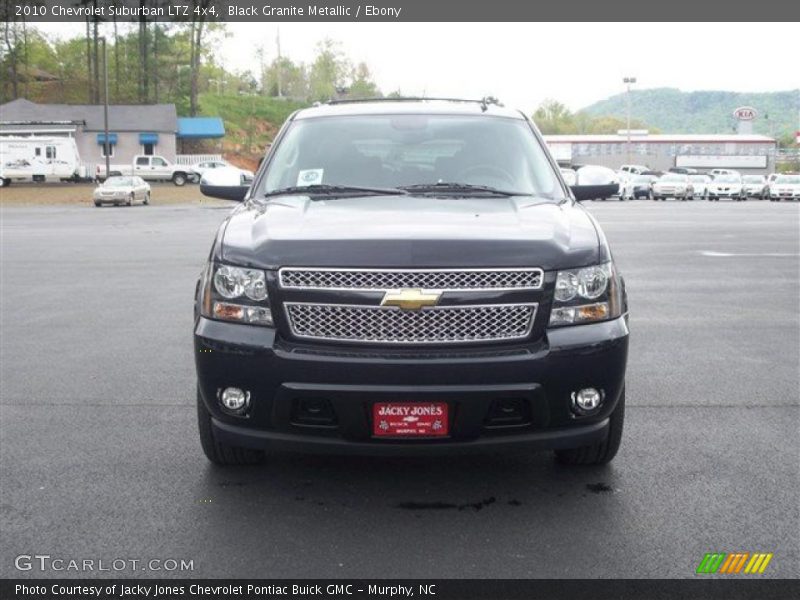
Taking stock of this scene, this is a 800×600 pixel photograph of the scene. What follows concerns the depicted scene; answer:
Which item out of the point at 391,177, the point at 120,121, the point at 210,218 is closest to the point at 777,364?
the point at 391,177

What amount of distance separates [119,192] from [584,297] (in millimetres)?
39466

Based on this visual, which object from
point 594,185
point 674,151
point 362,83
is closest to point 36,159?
point 594,185

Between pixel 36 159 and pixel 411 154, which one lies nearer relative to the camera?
pixel 411 154

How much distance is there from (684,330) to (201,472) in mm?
5345

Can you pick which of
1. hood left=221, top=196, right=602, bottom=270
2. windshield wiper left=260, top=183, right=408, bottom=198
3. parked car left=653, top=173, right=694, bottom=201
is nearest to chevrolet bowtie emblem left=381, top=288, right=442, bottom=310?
hood left=221, top=196, right=602, bottom=270

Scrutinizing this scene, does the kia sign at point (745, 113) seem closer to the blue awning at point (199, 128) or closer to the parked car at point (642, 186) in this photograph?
the blue awning at point (199, 128)

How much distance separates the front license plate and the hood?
0.58 metres

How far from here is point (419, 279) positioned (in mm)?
4012

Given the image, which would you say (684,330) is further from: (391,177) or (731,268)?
(731,268)

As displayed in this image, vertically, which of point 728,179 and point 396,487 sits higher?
point 396,487

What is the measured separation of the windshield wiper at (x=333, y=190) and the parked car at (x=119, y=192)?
124 feet

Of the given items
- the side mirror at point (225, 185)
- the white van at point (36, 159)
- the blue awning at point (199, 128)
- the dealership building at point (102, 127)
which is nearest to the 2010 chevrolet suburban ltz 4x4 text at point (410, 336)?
the side mirror at point (225, 185)

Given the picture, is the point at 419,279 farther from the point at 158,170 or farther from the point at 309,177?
the point at 158,170

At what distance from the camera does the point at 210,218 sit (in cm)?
3016
